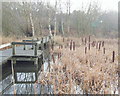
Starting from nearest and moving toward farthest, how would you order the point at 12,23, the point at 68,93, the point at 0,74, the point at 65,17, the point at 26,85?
the point at 68,93 → the point at 26,85 → the point at 0,74 → the point at 12,23 → the point at 65,17

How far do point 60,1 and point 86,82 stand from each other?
1648cm

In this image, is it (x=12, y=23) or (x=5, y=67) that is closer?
(x=5, y=67)

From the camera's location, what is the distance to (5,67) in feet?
21.3

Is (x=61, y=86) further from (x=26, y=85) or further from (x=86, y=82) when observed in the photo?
(x=26, y=85)

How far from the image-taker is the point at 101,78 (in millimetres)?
3973

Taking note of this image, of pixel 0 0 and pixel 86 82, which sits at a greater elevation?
pixel 0 0

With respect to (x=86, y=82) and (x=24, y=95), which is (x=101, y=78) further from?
(x=24, y=95)

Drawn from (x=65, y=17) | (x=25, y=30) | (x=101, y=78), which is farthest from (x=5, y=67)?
(x=65, y=17)

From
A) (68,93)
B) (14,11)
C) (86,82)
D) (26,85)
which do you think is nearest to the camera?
(68,93)

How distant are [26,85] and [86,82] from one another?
1751 millimetres

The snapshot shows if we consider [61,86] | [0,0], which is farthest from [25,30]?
[61,86]

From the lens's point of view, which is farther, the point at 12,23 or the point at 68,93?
the point at 12,23

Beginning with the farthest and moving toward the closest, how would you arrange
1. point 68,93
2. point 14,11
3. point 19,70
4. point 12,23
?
point 14,11 → point 12,23 → point 19,70 → point 68,93

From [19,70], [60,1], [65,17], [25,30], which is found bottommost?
[19,70]
